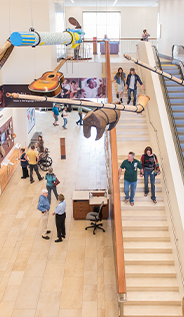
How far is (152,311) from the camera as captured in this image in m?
5.93

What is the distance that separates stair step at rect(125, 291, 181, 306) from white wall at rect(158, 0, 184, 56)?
9886mm

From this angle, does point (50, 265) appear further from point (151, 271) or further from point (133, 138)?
point (133, 138)

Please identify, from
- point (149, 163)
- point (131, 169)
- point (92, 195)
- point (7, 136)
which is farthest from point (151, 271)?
point (7, 136)

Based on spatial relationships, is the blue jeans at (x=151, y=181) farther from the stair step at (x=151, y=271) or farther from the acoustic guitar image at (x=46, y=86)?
the acoustic guitar image at (x=46, y=86)

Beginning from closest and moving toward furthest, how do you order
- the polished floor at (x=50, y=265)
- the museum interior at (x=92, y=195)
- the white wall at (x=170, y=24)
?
the museum interior at (x=92, y=195) → the polished floor at (x=50, y=265) → the white wall at (x=170, y=24)

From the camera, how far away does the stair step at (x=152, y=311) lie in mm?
5871

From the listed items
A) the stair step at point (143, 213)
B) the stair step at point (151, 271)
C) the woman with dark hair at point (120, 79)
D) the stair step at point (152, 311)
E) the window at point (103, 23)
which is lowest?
the stair step at point (152, 311)

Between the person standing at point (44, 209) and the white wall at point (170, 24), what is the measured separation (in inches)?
339

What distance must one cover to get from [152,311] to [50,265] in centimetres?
255

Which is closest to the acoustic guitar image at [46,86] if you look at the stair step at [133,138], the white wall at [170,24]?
the stair step at [133,138]

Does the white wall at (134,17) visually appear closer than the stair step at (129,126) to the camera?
No

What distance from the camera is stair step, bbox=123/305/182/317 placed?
5871 mm

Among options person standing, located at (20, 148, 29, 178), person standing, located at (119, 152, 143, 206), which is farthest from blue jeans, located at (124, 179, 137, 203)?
person standing, located at (20, 148, 29, 178)

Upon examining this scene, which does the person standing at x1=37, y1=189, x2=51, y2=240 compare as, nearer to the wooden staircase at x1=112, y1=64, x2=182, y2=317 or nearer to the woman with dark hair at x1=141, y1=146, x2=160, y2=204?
the wooden staircase at x1=112, y1=64, x2=182, y2=317
